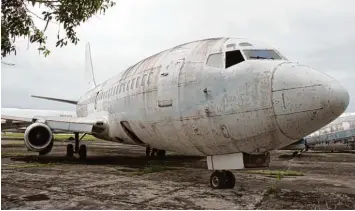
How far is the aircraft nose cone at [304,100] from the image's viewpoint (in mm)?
6508

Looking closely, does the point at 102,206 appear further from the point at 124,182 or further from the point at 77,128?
the point at 77,128

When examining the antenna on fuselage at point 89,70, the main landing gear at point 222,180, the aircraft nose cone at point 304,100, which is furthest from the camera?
the antenna on fuselage at point 89,70

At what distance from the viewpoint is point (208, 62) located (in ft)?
28.0

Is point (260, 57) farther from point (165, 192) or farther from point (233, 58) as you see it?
point (165, 192)

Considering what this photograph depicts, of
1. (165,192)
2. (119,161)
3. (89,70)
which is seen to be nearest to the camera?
(165,192)

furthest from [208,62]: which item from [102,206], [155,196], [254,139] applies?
[102,206]

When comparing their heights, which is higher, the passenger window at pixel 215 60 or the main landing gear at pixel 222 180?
the passenger window at pixel 215 60

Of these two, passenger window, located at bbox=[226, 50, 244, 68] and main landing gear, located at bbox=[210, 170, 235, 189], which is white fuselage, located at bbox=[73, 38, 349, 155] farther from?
main landing gear, located at bbox=[210, 170, 235, 189]

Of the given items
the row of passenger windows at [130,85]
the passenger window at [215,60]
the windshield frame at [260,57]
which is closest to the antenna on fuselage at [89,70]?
the row of passenger windows at [130,85]

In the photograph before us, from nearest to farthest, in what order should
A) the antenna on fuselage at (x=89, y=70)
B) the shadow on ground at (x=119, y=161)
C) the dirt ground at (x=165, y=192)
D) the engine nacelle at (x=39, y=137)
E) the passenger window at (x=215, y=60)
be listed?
the dirt ground at (x=165, y=192) < the passenger window at (x=215, y=60) < the engine nacelle at (x=39, y=137) < the shadow on ground at (x=119, y=161) < the antenna on fuselage at (x=89, y=70)

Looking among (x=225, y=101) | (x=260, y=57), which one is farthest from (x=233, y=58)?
(x=225, y=101)

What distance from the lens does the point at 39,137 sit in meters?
14.3

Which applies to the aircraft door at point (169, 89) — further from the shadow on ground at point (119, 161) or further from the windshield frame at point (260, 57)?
the shadow on ground at point (119, 161)

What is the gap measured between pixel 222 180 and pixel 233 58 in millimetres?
2991
